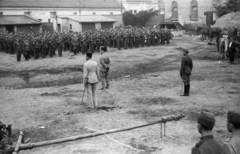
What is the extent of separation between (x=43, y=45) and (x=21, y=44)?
1.39 meters

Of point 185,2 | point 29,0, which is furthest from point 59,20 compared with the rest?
point 185,2

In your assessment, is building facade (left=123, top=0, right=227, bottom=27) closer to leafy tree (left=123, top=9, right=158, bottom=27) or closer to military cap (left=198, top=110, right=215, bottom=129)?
leafy tree (left=123, top=9, right=158, bottom=27)

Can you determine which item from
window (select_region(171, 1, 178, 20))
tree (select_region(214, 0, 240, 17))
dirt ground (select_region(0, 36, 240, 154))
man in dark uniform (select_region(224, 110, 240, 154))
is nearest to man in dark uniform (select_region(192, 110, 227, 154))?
man in dark uniform (select_region(224, 110, 240, 154))

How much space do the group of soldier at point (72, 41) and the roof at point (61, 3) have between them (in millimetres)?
17110

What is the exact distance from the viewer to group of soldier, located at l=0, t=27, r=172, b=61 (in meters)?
20.4

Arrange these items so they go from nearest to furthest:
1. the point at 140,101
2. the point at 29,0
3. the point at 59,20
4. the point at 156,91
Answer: the point at 140,101, the point at 156,91, the point at 59,20, the point at 29,0

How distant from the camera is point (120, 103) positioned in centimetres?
1012

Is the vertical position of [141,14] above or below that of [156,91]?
above

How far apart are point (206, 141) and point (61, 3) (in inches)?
1664

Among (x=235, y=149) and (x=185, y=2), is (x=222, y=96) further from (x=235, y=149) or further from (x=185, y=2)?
(x=185, y=2)

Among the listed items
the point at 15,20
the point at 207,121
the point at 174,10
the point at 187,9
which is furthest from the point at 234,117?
the point at 174,10

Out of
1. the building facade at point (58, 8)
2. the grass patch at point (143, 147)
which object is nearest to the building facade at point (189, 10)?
the building facade at point (58, 8)

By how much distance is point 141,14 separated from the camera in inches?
1673

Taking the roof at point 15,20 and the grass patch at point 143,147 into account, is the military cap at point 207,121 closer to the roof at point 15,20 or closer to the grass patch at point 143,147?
the grass patch at point 143,147
